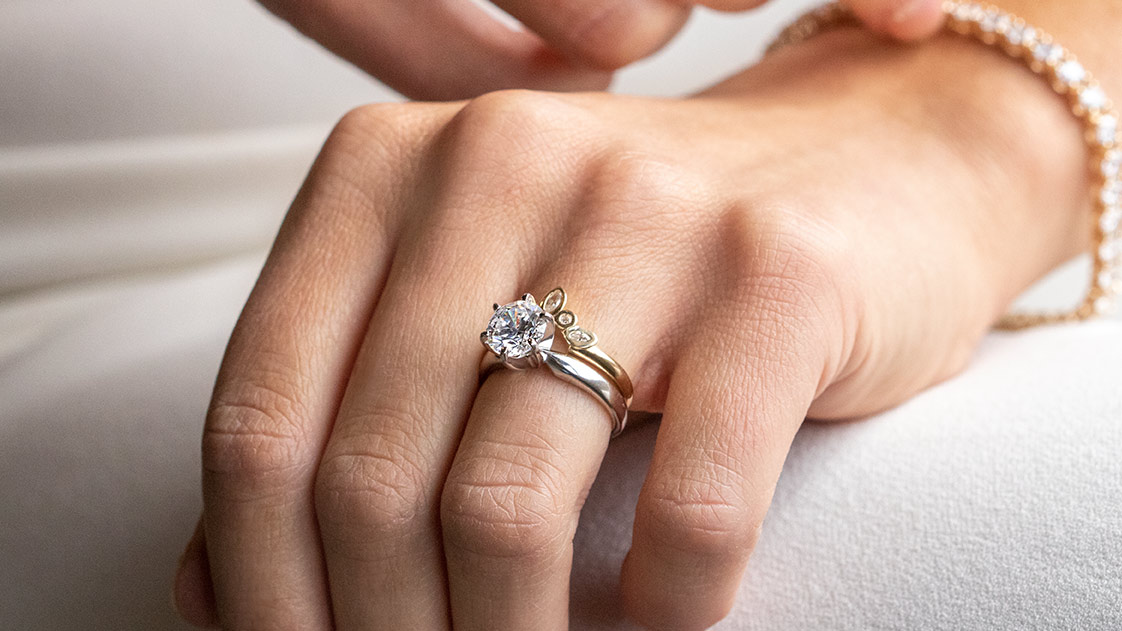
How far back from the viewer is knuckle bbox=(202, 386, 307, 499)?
0.61 meters

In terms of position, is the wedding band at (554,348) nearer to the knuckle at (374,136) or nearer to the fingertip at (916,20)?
the knuckle at (374,136)

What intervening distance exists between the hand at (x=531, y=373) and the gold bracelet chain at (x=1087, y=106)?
0.79ft

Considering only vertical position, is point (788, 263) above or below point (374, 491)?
above

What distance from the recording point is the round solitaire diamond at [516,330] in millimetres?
586

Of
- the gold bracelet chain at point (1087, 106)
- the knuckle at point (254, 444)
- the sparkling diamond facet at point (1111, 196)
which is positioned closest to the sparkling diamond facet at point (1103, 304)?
the gold bracelet chain at point (1087, 106)

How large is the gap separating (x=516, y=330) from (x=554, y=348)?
0.10ft

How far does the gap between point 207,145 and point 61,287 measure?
29 centimetres

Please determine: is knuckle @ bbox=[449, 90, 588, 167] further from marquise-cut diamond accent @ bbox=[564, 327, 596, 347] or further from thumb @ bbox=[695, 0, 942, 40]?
thumb @ bbox=[695, 0, 942, 40]

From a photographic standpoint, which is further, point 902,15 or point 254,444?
point 902,15

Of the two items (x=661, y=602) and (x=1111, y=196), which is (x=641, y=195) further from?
(x=1111, y=196)

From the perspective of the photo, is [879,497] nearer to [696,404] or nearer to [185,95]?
[696,404]

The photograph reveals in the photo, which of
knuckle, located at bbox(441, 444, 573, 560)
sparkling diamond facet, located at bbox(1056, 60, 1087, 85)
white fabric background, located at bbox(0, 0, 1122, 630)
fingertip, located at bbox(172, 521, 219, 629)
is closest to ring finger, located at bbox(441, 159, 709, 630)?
knuckle, located at bbox(441, 444, 573, 560)

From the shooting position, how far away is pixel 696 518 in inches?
22.3

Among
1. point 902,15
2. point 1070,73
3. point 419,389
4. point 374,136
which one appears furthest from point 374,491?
point 1070,73
